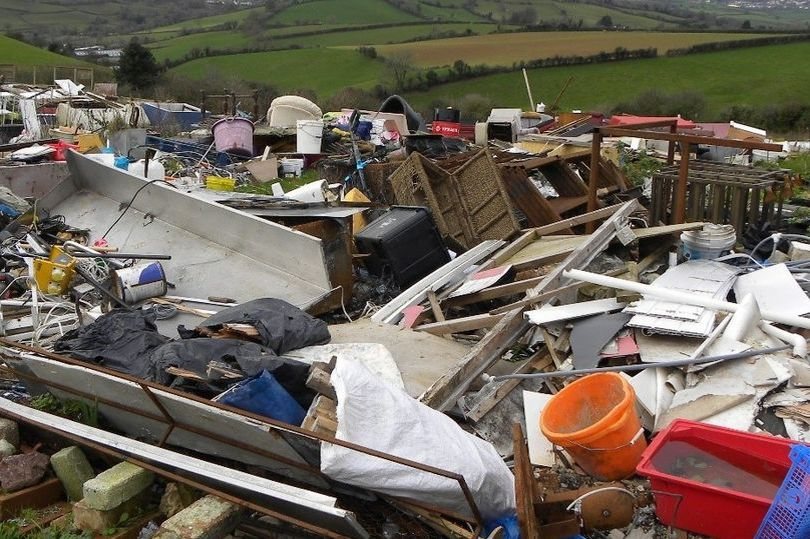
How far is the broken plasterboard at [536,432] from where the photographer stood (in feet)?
13.4

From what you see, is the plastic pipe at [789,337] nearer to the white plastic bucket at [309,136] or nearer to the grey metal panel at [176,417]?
the grey metal panel at [176,417]

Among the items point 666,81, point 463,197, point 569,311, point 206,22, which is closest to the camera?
point 569,311

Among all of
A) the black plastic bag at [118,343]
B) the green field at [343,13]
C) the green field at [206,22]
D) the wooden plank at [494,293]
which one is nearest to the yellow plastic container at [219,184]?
the wooden plank at [494,293]

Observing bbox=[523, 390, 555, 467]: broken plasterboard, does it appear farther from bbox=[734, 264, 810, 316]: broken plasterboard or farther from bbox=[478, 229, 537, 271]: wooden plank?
bbox=[478, 229, 537, 271]: wooden plank

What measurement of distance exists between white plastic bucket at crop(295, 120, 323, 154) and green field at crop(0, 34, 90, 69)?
29910 mm

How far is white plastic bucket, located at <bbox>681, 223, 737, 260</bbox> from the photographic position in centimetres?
608

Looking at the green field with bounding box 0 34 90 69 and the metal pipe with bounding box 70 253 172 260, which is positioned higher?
the green field with bounding box 0 34 90 69

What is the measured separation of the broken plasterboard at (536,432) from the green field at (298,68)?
32.9m

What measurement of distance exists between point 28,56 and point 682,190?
43.3 metres

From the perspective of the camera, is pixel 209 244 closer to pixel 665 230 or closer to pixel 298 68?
pixel 665 230

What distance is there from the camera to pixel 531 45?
4156 centimetres

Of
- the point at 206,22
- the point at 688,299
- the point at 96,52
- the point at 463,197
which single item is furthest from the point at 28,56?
the point at 688,299

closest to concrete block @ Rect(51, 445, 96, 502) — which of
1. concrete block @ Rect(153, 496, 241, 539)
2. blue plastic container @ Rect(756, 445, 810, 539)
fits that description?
concrete block @ Rect(153, 496, 241, 539)

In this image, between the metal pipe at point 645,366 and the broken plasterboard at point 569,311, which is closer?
the metal pipe at point 645,366
